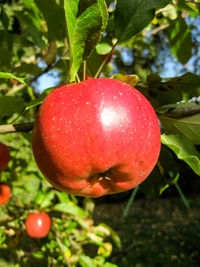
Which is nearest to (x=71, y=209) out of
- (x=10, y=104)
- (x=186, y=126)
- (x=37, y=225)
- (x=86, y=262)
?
(x=37, y=225)

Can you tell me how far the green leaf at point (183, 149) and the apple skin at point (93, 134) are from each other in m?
0.05

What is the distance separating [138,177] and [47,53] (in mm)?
755

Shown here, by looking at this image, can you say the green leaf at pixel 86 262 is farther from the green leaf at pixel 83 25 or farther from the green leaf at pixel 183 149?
the green leaf at pixel 83 25

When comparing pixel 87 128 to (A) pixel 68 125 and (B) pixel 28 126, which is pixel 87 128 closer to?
(A) pixel 68 125

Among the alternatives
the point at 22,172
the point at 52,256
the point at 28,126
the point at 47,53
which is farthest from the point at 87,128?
the point at 22,172

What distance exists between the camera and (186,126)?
0.81 metres

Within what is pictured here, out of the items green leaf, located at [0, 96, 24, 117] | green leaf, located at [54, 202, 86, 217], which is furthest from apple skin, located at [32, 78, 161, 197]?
green leaf, located at [54, 202, 86, 217]

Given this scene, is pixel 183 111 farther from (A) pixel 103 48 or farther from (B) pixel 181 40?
(B) pixel 181 40

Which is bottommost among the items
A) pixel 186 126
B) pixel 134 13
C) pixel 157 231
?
pixel 157 231

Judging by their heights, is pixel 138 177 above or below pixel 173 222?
above

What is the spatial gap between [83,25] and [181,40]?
81 centimetres

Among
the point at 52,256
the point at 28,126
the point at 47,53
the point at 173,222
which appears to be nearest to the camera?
the point at 28,126

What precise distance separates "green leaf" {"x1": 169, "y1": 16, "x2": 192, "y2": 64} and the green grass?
1334 millimetres

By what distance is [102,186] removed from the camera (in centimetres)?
74
